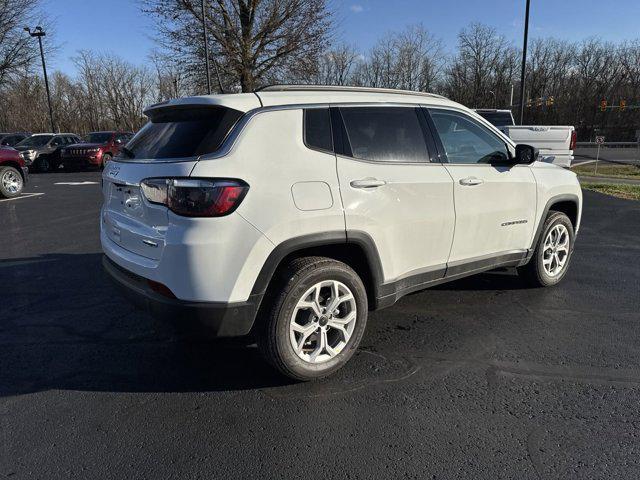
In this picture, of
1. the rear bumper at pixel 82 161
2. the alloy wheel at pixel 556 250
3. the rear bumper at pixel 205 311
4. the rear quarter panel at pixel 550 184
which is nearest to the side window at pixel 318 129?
the rear bumper at pixel 205 311

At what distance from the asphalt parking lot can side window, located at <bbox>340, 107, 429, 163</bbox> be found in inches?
57.4

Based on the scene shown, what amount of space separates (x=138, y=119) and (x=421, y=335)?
66.4m

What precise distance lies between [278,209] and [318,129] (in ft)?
2.21

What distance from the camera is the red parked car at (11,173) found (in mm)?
11969

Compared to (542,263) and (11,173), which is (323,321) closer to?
(542,263)

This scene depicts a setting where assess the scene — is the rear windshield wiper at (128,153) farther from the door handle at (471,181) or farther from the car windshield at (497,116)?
the car windshield at (497,116)

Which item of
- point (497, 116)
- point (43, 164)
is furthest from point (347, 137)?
point (43, 164)

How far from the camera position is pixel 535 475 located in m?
2.29

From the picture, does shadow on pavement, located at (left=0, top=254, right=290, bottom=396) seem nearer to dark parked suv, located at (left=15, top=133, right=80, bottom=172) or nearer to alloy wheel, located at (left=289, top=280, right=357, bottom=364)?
alloy wheel, located at (left=289, top=280, right=357, bottom=364)

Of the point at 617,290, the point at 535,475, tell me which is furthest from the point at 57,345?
the point at 617,290

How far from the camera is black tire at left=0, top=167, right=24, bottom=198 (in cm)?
1200

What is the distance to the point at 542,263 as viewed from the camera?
484 centimetres

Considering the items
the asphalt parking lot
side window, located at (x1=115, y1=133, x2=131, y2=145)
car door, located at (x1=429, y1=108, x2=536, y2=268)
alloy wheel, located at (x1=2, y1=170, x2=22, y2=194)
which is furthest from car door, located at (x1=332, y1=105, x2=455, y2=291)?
side window, located at (x1=115, y1=133, x2=131, y2=145)

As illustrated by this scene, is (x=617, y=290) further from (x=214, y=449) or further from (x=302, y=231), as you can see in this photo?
(x=214, y=449)
